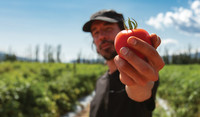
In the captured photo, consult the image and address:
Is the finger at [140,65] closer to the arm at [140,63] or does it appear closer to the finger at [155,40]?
the arm at [140,63]

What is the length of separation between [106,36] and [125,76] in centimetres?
142

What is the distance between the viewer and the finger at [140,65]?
931 mm

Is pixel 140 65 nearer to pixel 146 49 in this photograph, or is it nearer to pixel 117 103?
pixel 146 49

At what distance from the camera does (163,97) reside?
9.88m

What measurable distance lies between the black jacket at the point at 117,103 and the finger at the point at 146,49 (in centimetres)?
106

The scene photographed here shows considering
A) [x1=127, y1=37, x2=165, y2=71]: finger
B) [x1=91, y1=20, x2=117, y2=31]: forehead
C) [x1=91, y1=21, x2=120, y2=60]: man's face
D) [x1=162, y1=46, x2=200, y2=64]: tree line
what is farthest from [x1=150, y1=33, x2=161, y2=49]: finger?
[x1=162, y1=46, x2=200, y2=64]: tree line

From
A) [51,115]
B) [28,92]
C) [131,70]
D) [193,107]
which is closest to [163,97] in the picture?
[193,107]

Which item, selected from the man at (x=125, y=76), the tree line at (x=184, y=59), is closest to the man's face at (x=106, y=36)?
the man at (x=125, y=76)

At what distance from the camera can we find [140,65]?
0.94 m

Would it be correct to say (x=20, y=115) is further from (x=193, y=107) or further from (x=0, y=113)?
(x=193, y=107)

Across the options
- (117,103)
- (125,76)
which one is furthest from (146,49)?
(117,103)

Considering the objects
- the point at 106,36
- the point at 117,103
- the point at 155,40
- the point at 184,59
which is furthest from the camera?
the point at 184,59

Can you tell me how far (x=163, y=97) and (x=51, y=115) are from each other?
265 inches

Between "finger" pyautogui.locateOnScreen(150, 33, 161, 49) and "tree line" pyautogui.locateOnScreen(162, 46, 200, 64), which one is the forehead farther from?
"tree line" pyautogui.locateOnScreen(162, 46, 200, 64)
